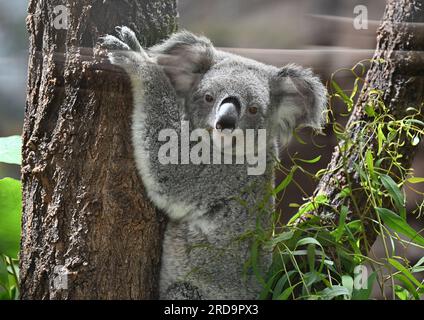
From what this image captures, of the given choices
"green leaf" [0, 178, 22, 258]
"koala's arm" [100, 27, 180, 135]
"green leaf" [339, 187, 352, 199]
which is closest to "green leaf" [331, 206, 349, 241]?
"green leaf" [339, 187, 352, 199]

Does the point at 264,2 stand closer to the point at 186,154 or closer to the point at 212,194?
the point at 186,154

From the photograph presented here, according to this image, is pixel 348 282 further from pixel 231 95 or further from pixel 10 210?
pixel 10 210

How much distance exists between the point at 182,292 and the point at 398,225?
86cm

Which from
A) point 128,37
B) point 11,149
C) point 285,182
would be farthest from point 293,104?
point 11,149

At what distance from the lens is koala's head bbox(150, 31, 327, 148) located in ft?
6.35

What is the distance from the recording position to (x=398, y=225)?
2.01 m

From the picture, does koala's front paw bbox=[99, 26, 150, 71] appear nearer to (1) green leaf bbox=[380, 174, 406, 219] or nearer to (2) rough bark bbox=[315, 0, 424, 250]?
(2) rough bark bbox=[315, 0, 424, 250]

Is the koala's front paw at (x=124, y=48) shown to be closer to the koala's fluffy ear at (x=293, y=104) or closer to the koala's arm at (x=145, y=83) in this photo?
the koala's arm at (x=145, y=83)

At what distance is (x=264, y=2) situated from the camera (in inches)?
69.7

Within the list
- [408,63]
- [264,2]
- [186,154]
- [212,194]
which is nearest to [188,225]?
[212,194]

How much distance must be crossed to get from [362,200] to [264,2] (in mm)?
945

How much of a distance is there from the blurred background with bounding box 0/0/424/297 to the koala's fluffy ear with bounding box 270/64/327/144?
0.14 m

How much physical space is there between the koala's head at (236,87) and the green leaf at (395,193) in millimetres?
339

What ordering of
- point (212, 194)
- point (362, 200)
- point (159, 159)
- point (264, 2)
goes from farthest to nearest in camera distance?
point (362, 200) < point (212, 194) < point (159, 159) < point (264, 2)
